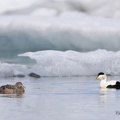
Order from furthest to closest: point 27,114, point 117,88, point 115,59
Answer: point 115,59 < point 117,88 < point 27,114

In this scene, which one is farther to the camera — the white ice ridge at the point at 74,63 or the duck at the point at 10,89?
the white ice ridge at the point at 74,63

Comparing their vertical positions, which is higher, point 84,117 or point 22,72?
point 22,72

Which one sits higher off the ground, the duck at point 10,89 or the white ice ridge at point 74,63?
the white ice ridge at point 74,63

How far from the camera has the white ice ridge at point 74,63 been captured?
2308 inches

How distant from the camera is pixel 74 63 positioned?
5956 centimetres

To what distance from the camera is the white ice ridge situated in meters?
58.6

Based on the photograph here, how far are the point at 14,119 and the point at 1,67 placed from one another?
47.0 metres

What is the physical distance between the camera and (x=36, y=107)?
18312mm

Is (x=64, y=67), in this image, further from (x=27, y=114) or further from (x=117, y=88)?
(x=27, y=114)

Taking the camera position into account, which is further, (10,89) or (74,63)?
(74,63)

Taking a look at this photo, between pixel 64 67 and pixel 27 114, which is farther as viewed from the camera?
pixel 64 67

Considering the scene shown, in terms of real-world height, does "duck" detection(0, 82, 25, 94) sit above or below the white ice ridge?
below

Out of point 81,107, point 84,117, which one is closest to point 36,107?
point 81,107

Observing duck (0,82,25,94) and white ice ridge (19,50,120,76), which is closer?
duck (0,82,25,94)
